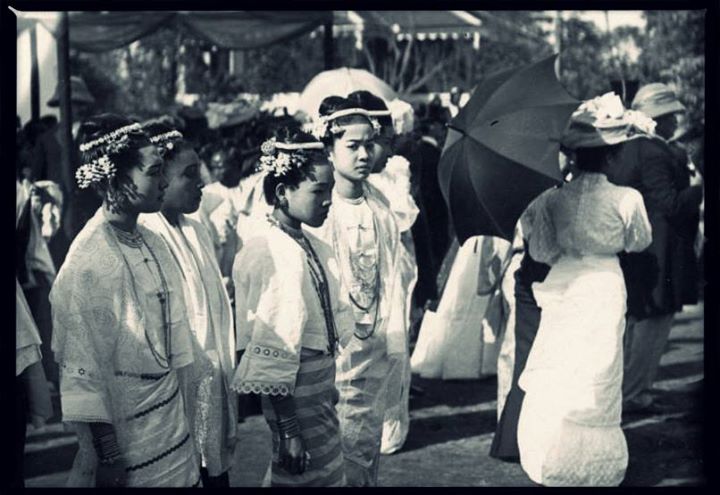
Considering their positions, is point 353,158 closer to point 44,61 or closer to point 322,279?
point 322,279

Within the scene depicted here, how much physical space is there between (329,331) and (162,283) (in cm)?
67

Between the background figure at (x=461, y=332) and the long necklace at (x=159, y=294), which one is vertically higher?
the long necklace at (x=159, y=294)

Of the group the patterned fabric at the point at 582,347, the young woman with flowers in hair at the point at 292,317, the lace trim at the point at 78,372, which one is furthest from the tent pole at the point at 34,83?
the lace trim at the point at 78,372

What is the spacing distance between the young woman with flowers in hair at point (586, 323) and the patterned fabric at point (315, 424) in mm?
1542

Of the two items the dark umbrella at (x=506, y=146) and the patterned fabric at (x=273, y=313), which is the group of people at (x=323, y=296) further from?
the dark umbrella at (x=506, y=146)

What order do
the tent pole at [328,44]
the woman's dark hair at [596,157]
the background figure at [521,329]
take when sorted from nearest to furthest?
the woman's dark hair at [596,157]
the background figure at [521,329]
the tent pole at [328,44]

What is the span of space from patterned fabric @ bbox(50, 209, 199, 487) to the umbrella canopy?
5784mm

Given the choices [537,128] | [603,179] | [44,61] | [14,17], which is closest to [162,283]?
[14,17]

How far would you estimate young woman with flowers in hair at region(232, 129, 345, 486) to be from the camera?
3.85 metres

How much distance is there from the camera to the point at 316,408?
405cm

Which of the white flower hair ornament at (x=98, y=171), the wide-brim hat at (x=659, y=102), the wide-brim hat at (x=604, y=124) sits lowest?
the white flower hair ornament at (x=98, y=171)

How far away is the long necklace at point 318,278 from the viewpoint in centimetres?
407

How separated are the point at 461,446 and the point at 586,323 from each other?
67.6 inches

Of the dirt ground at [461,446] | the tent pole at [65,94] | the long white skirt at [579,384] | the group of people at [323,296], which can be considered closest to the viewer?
the group of people at [323,296]
